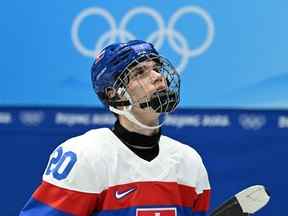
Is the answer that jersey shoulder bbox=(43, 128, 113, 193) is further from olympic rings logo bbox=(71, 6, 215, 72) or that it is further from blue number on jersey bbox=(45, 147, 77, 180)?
olympic rings logo bbox=(71, 6, 215, 72)

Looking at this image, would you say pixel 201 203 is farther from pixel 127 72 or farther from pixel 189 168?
pixel 127 72

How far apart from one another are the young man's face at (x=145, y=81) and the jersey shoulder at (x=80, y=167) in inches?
5.8

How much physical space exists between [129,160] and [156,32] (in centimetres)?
170

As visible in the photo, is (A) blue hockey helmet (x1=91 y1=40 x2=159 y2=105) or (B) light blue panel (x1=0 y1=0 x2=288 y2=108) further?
(B) light blue panel (x1=0 y1=0 x2=288 y2=108)

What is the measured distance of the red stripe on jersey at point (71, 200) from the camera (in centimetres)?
158

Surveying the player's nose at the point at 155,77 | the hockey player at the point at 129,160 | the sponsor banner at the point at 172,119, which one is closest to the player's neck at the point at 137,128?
the hockey player at the point at 129,160

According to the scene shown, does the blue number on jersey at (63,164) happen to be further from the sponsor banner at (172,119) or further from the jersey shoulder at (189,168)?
the sponsor banner at (172,119)

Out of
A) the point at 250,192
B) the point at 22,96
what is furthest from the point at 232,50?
the point at 250,192

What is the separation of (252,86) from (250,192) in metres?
1.54

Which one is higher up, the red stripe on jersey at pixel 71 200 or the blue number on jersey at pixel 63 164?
the blue number on jersey at pixel 63 164

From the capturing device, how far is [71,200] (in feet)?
5.18

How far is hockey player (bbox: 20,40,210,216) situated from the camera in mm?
1596

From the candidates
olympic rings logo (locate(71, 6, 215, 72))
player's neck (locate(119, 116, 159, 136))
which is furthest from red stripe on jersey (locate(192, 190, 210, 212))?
olympic rings logo (locate(71, 6, 215, 72))

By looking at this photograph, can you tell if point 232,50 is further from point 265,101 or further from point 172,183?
point 172,183
